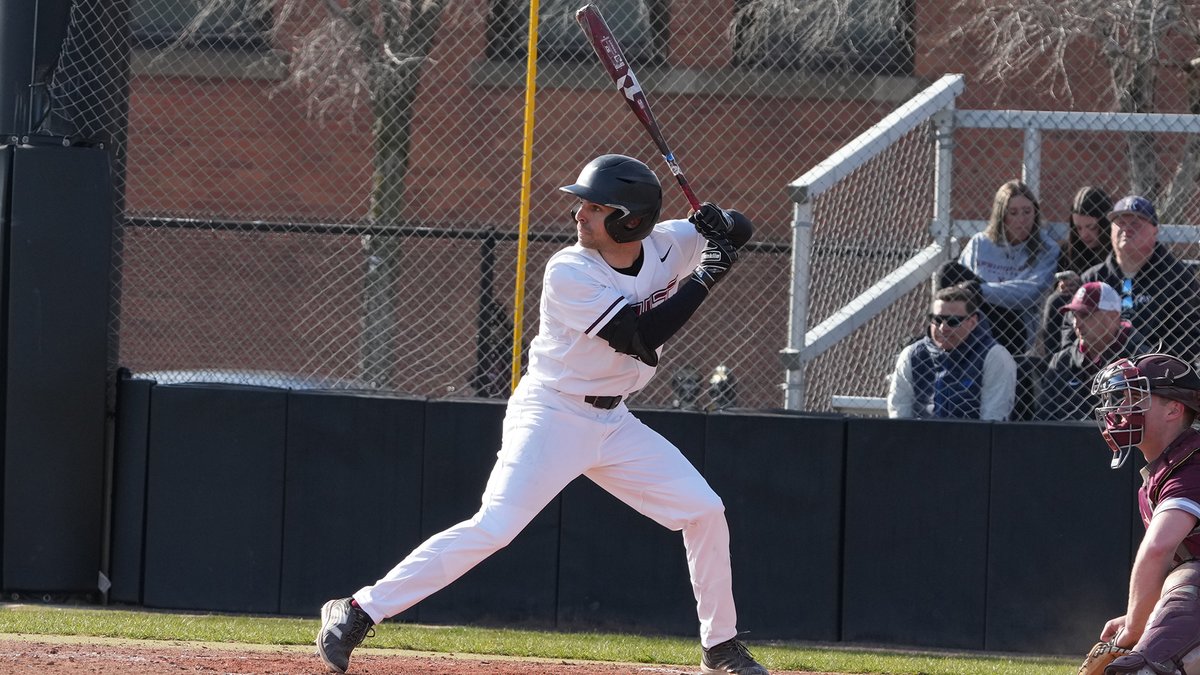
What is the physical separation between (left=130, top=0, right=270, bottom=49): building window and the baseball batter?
6.48 metres

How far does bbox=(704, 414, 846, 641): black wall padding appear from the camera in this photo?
681 cm

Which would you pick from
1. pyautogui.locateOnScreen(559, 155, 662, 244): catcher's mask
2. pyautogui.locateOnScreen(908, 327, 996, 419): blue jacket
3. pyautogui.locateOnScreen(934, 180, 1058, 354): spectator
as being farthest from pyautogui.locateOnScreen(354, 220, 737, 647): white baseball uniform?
pyautogui.locateOnScreen(934, 180, 1058, 354): spectator

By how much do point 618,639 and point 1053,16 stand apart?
5.54 meters

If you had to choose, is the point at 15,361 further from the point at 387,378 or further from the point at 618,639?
the point at 618,639

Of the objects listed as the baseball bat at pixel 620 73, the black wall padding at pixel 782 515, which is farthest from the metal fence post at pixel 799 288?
the baseball bat at pixel 620 73

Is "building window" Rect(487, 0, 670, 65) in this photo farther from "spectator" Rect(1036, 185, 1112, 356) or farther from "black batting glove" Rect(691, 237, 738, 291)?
"black batting glove" Rect(691, 237, 738, 291)

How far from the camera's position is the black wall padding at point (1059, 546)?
6703 mm

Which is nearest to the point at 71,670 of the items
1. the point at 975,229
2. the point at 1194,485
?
the point at 1194,485

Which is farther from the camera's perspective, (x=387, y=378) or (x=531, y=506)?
(x=387, y=378)

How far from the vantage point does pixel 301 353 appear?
32.6ft

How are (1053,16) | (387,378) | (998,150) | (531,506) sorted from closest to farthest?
(531,506)
(387,378)
(1053,16)
(998,150)

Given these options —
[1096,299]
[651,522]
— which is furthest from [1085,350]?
[651,522]

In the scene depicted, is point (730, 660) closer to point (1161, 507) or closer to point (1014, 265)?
point (1161, 507)

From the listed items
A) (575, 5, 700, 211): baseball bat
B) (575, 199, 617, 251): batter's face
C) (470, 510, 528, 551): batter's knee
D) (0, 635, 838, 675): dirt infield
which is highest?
(575, 5, 700, 211): baseball bat
